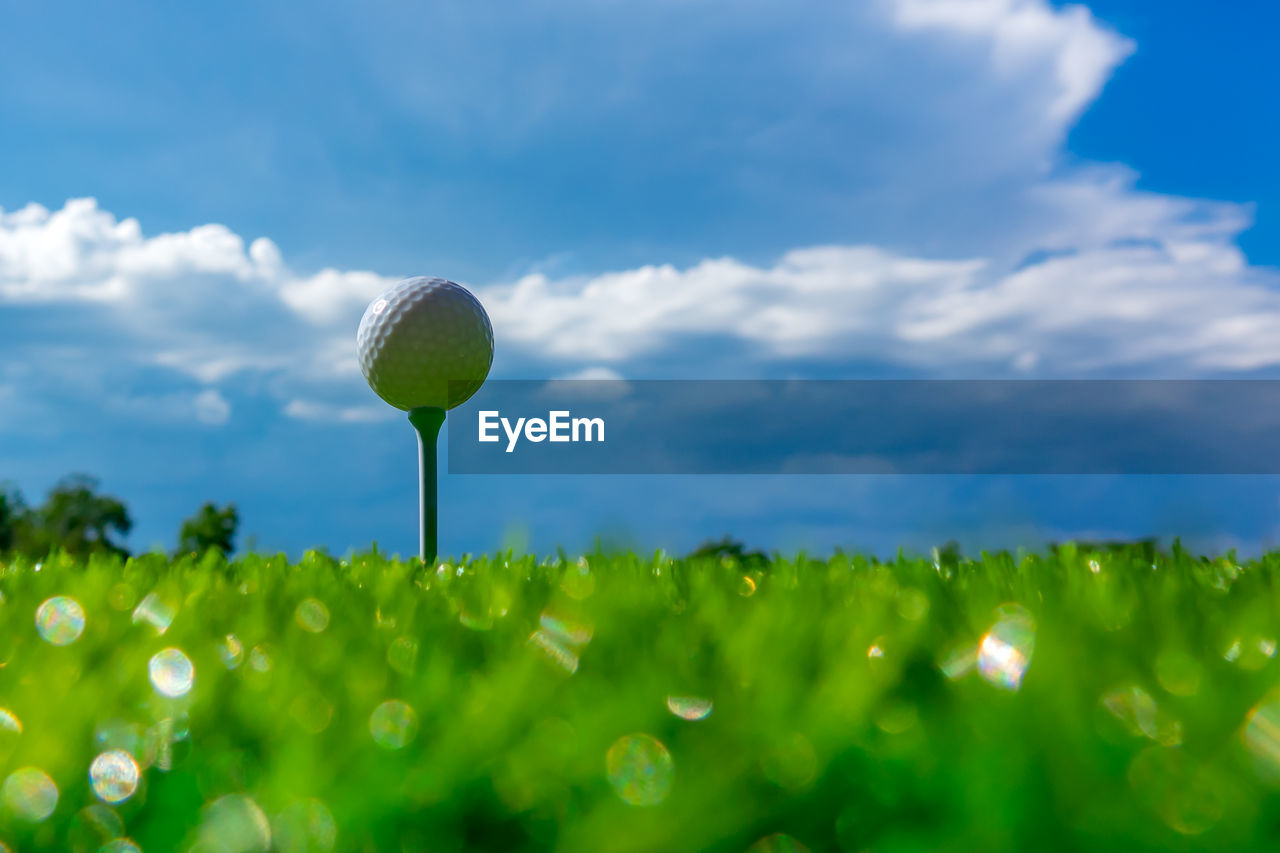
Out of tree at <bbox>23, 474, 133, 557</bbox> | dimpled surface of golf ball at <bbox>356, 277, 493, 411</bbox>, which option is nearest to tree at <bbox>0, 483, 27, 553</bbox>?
tree at <bbox>23, 474, 133, 557</bbox>

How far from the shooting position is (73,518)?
4619cm

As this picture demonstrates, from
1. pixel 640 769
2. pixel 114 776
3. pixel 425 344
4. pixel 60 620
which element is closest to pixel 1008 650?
pixel 640 769

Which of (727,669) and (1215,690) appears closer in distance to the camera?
(1215,690)

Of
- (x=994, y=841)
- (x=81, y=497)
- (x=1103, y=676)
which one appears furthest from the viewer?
(x=81, y=497)

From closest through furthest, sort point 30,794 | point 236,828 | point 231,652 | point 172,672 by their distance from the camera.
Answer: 1. point 236,828
2. point 30,794
3. point 172,672
4. point 231,652

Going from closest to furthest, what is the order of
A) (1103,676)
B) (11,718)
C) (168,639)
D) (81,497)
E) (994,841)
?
(994,841), (1103,676), (11,718), (168,639), (81,497)

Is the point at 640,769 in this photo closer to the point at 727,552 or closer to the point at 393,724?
the point at 393,724

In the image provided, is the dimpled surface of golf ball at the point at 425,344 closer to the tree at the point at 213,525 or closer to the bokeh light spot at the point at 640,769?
the bokeh light spot at the point at 640,769

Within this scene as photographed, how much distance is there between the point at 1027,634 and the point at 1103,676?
0.27 m

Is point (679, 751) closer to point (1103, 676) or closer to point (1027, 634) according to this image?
point (1103, 676)

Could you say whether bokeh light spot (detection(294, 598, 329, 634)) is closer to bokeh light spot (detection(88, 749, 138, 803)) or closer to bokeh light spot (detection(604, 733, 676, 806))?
bokeh light spot (detection(88, 749, 138, 803))

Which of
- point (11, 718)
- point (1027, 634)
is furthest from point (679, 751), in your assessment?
point (11, 718)

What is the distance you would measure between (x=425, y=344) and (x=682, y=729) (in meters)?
5.58

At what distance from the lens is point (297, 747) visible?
117cm
